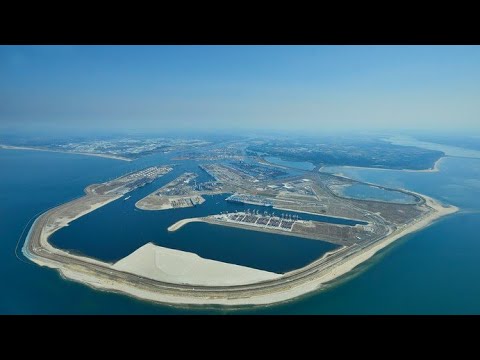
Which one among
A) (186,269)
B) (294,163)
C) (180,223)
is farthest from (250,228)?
(294,163)

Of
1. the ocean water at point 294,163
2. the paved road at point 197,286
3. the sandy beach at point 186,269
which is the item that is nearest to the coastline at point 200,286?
the paved road at point 197,286

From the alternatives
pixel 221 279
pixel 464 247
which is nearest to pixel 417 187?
pixel 464 247

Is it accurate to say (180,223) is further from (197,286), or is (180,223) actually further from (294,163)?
(294,163)

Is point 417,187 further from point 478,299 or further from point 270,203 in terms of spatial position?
point 478,299

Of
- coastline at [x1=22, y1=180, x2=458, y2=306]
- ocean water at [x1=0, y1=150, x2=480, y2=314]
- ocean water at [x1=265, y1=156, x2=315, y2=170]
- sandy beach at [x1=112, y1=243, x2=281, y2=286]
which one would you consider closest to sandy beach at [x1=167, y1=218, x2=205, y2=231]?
ocean water at [x1=0, y1=150, x2=480, y2=314]

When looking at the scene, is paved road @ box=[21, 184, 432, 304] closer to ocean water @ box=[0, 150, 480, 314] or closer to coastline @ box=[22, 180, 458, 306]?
coastline @ box=[22, 180, 458, 306]
